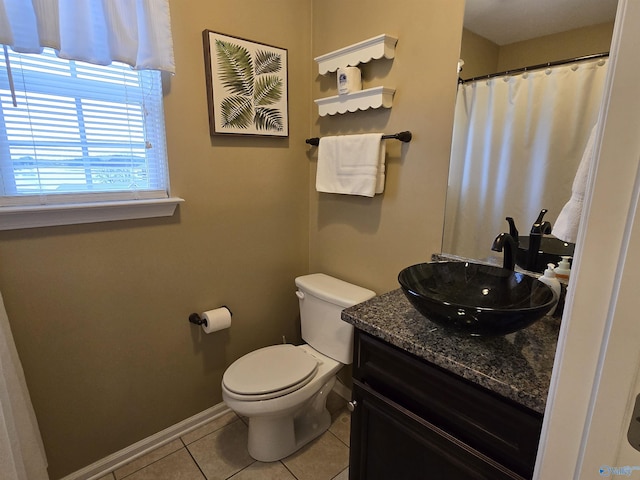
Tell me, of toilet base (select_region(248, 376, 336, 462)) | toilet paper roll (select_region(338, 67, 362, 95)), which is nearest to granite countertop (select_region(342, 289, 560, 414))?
toilet base (select_region(248, 376, 336, 462))

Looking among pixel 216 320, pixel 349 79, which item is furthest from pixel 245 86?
pixel 216 320

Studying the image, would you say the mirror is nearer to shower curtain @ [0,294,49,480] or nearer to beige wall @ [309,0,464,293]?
beige wall @ [309,0,464,293]

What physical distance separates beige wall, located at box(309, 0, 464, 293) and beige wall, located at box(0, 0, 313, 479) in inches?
8.6

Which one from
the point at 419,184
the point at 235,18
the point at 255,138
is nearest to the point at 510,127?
the point at 419,184

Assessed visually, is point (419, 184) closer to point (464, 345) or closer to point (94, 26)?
point (464, 345)

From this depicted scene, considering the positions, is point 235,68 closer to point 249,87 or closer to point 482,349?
point 249,87

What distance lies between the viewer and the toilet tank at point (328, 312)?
169 centimetres

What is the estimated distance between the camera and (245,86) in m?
1.68

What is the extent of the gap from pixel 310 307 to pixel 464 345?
980 millimetres

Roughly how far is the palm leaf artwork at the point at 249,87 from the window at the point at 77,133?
311 millimetres

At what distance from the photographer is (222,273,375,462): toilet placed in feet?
4.91

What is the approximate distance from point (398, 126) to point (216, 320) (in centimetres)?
128

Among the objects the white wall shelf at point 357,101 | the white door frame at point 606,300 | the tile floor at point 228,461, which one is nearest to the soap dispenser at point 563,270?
the white door frame at point 606,300

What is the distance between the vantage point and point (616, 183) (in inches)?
16.9
